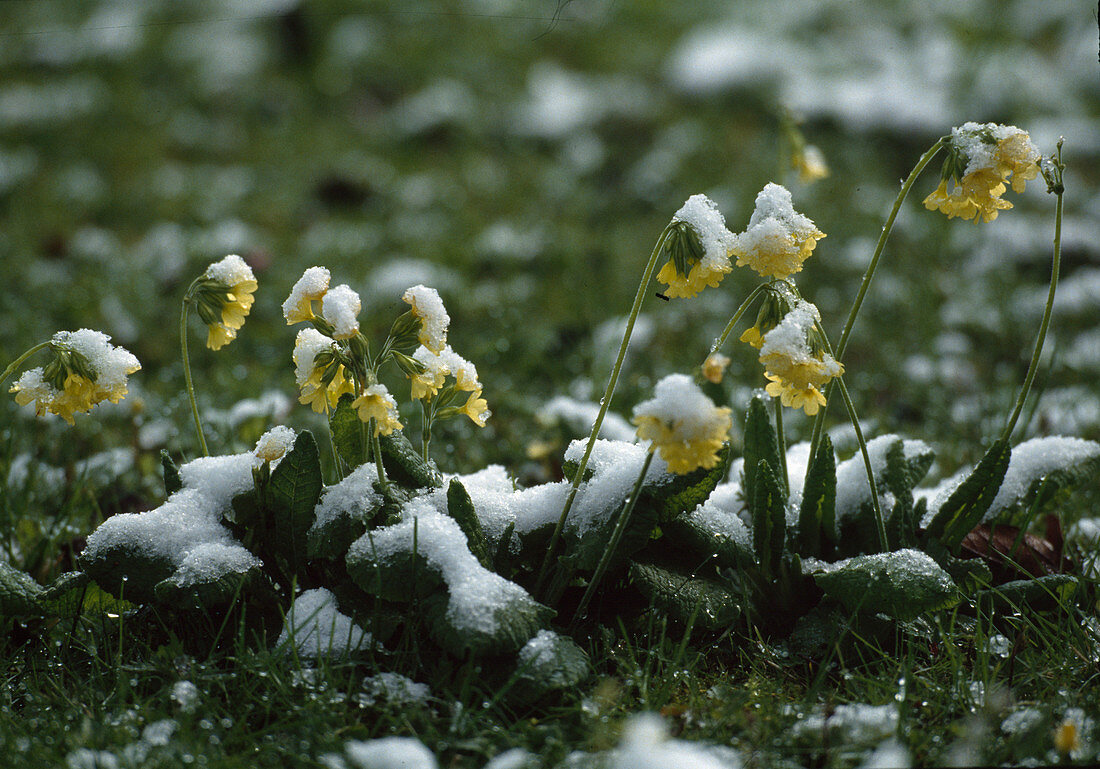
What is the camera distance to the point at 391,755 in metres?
1.16

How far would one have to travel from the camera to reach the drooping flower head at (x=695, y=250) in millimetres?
1326

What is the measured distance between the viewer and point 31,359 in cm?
274

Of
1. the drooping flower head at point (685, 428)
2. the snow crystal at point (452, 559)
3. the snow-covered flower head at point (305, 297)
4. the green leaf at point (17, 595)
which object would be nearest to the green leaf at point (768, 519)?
the drooping flower head at point (685, 428)

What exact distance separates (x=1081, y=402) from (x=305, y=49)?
4837 millimetres

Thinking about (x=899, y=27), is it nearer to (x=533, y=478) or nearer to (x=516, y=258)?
(x=516, y=258)

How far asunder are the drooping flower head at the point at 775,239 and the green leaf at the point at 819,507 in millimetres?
331

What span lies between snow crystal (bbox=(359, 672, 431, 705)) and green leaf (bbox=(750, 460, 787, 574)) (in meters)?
0.60

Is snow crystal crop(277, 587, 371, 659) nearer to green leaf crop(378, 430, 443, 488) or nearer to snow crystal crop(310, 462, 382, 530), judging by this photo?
snow crystal crop(310, 462, 382, 530)

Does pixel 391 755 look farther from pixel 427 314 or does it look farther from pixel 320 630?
pixel 427 314

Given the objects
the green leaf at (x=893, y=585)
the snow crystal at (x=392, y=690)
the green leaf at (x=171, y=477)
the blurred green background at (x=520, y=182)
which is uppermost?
the blurred green background at (x=520, y=182)

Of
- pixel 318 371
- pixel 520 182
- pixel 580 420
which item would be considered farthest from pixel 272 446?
pixel 520 182

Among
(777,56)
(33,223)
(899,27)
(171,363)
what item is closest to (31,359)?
(171,363)

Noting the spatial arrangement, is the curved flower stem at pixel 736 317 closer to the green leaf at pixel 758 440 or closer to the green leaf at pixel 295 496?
the green leaf at pixel 758 440

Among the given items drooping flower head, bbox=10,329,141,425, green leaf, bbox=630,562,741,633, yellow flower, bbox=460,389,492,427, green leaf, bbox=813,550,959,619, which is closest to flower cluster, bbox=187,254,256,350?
drooping flower head, bbox=10,329,141,425
